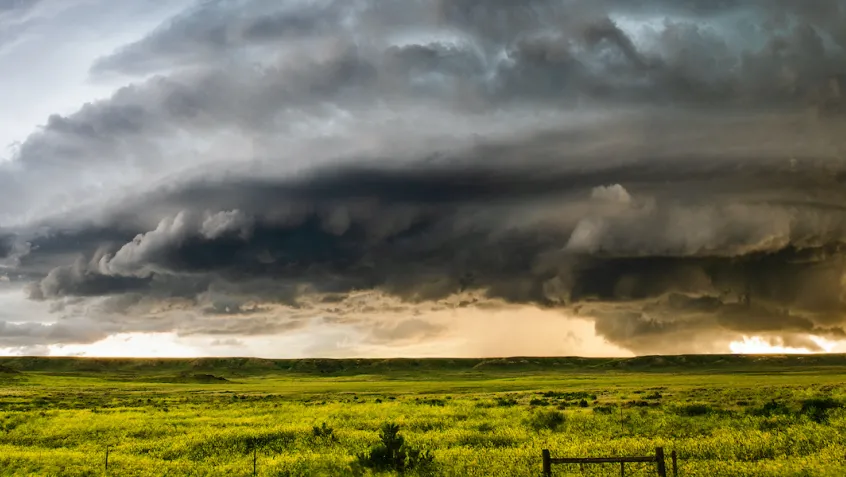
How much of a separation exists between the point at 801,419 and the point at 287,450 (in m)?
30.8

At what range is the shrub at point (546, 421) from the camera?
4513cm

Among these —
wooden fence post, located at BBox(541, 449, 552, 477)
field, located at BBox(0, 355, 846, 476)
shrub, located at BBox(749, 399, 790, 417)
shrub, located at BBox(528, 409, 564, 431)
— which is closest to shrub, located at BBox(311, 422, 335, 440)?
field, located at BBox(0, 355, 846, 476)

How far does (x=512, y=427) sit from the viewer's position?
1773 inches

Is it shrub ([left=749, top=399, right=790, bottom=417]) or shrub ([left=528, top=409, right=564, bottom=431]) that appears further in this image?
shrub ([left=749, top=399, right=790, bottom=417])

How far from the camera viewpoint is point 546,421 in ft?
153

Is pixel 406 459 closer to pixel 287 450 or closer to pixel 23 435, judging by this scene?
pixel 287 450

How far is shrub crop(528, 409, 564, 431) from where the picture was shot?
4513 cm

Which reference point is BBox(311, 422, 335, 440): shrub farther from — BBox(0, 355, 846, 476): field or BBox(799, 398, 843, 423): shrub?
BBox(799, 398, 843, 423): shrub

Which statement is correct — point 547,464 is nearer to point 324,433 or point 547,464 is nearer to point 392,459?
point 392,459

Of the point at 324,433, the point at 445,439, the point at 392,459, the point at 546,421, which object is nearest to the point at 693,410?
the point at 546,421

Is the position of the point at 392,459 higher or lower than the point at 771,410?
higher

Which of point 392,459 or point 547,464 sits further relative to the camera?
point 392,459

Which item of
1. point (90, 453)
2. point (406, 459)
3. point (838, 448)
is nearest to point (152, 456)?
point (90, 453)

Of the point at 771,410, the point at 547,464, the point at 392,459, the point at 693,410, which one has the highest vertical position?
the point at 547,464
